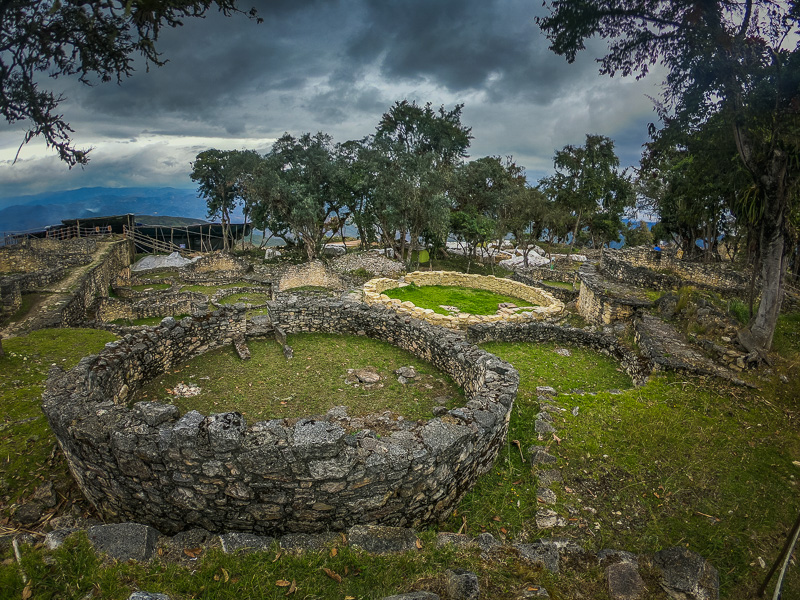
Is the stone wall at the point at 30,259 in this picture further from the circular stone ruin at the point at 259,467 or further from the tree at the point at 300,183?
the circular stone ruin at the point at 259,467

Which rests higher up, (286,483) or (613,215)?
(613,215)

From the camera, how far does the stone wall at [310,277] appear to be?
27.8 m

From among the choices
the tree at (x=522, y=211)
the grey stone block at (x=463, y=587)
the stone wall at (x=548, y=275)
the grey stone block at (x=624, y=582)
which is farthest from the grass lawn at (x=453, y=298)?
the tree at (x=522, y=211)

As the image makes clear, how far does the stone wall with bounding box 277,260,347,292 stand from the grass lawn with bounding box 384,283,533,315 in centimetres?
849

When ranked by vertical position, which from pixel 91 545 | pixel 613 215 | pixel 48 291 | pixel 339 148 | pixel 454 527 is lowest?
pixel 454 527

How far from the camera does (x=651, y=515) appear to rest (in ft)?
16.7

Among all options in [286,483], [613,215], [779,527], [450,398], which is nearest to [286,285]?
[450,398]

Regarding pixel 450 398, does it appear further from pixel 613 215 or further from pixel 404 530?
pixel 613 215

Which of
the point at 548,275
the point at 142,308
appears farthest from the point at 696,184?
the point at 142,308

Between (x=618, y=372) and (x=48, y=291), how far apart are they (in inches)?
1042

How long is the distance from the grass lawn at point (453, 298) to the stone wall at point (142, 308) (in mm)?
11273

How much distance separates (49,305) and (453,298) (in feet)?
63.4

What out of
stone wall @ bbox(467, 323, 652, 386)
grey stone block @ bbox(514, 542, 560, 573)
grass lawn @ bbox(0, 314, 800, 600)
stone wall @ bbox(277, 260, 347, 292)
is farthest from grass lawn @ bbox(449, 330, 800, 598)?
stone wall @ bbox(277, 260, 347, 292)

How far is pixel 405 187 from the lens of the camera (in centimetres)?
2725
